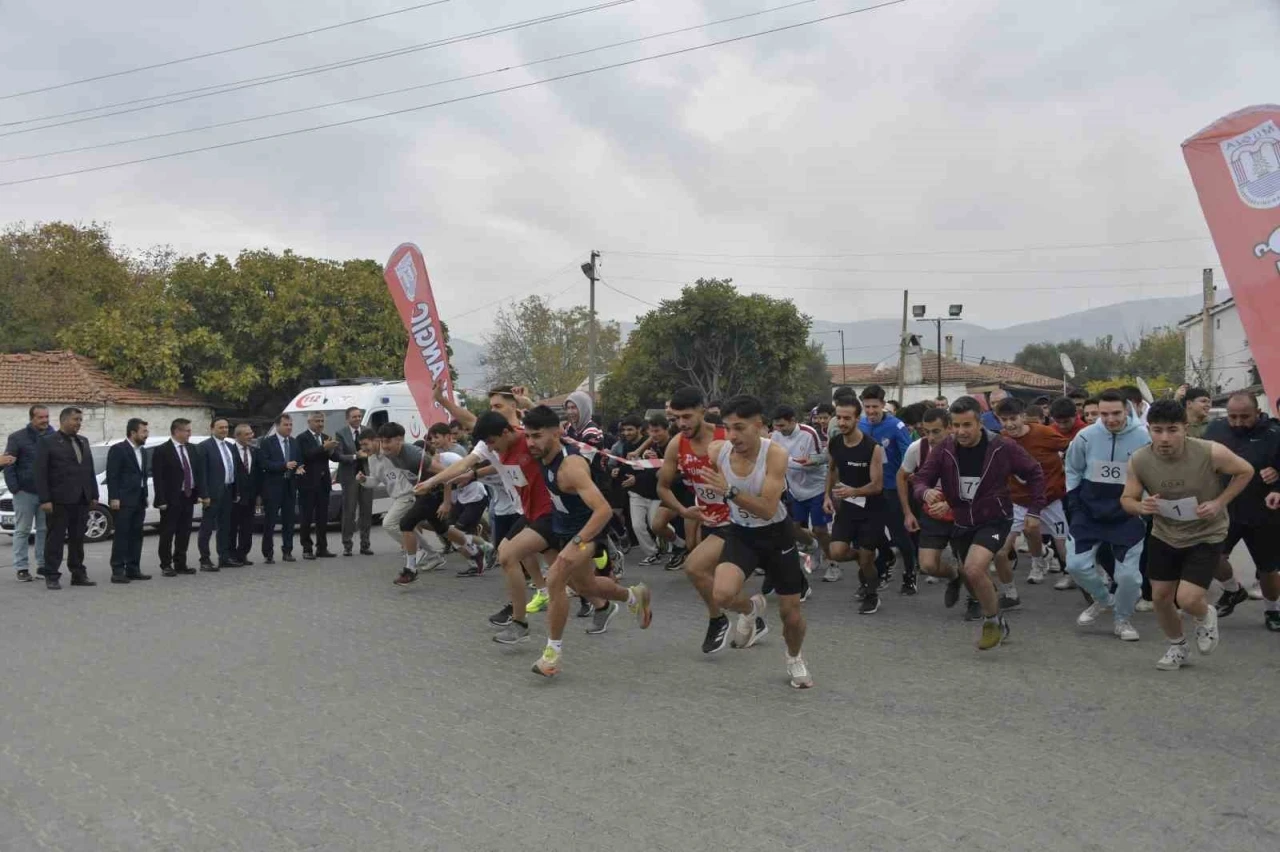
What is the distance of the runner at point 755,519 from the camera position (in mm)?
6645

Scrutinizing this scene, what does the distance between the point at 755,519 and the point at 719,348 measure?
43.6m

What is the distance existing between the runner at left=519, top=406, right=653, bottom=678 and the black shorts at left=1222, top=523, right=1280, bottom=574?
470cm

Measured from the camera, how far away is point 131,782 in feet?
16.5

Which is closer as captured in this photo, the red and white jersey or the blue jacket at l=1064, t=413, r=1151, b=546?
the red and white jersey

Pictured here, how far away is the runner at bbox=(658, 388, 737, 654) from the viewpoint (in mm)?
7516

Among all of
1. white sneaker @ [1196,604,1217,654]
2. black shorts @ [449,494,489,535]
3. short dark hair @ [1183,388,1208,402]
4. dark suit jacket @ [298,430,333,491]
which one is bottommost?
white sneaker @ [1196,604,1217,654]

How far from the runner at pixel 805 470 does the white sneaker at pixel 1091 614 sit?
112 inches

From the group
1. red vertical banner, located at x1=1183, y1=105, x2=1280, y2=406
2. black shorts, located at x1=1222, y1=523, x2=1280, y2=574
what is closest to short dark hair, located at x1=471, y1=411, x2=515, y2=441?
red vertical banner, located at x1=1183, y1=105, x2=1280, y2=406

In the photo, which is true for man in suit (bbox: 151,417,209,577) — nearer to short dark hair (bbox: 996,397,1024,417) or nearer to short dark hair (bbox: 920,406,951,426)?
short dark hair (bbox: 920,406,951,426)

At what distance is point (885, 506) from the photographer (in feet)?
32.6

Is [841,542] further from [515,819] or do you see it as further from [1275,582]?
[515,819]

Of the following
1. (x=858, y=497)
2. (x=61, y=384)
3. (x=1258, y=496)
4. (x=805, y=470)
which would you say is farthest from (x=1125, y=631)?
(x=61, y=384)

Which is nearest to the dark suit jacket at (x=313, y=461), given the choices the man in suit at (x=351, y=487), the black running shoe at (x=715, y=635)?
the man in suit at (x=351, y=487)

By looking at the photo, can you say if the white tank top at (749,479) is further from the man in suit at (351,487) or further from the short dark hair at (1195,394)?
the man in suit at (351,487)
